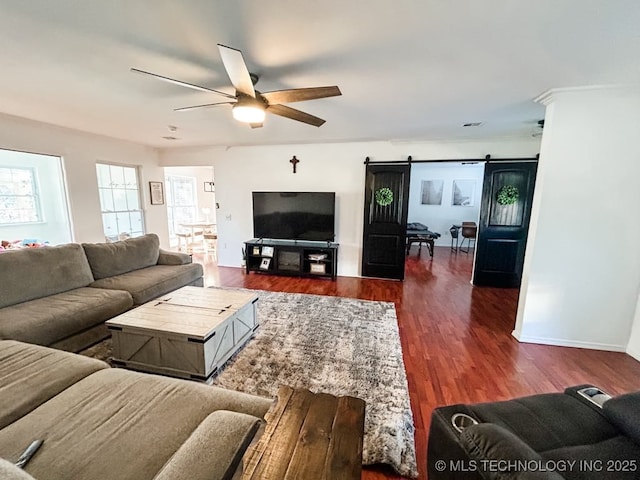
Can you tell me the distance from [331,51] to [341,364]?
2.33 metres

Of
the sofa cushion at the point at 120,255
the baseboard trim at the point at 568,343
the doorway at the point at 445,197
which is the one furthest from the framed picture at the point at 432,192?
the sofa cushion at the point at 120,255

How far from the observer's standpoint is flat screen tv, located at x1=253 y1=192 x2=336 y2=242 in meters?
4.78

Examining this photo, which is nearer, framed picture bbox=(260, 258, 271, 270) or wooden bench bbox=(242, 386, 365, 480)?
wooden bench bbox=(242, 386, 365, 480)

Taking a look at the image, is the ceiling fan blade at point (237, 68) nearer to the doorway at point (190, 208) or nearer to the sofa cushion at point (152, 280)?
the sofa cushion at point (152, 280)

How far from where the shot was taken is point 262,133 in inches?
166

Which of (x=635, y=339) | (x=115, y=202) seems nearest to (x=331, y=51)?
(x=635, y=339)

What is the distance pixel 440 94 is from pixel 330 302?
2.63 m

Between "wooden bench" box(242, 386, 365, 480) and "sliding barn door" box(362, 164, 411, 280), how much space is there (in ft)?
11.9

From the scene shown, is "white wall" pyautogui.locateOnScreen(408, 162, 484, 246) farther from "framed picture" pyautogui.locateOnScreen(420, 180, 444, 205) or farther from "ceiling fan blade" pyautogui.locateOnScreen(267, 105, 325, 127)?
"ceiling fan blade" pyautogui.locateOnScreen(267, 105, 325, 127)

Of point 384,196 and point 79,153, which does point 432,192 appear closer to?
point 384,196

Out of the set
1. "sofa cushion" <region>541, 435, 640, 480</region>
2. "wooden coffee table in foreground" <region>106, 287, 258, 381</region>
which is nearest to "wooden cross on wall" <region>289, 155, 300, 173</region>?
"wooden coffee table in foreground" <region>106, 287, 258, 381</region>

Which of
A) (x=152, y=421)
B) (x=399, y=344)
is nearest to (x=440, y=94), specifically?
(x=399, y=344)

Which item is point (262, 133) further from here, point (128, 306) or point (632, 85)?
point (632, 85)

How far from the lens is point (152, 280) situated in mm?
3092
